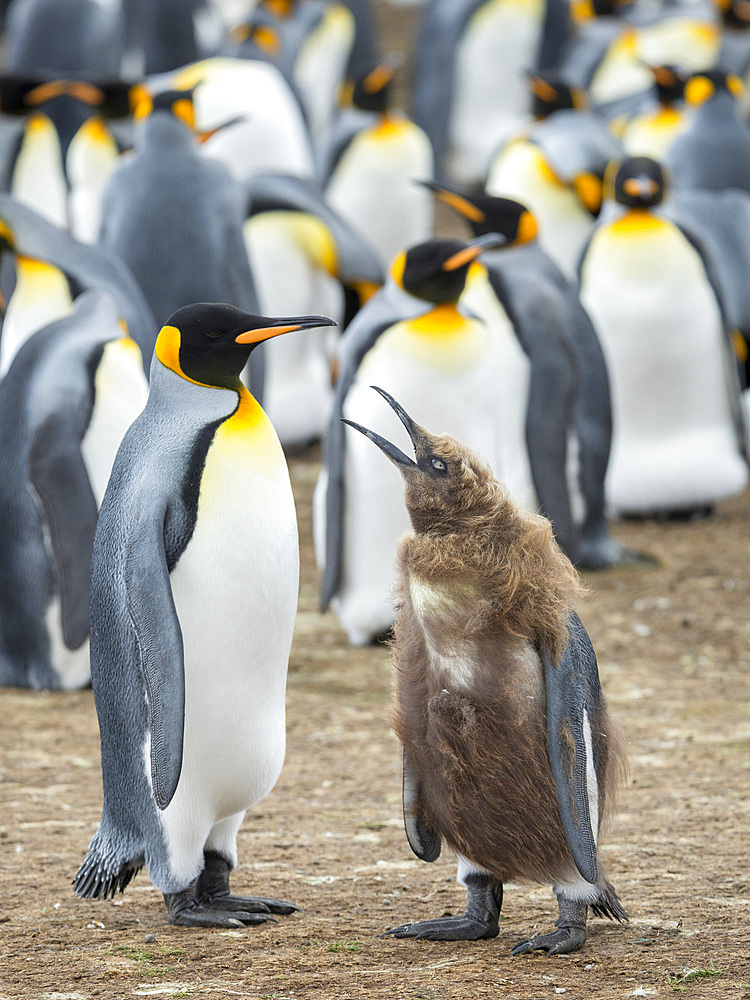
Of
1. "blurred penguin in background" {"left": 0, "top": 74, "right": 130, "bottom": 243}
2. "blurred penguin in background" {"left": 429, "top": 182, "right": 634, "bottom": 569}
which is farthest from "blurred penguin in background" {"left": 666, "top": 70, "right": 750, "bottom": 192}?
"blurred penguin in background" {"left": 0, "top": 74, "right": 130, "bottom": 243}

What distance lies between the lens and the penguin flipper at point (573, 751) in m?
2.52

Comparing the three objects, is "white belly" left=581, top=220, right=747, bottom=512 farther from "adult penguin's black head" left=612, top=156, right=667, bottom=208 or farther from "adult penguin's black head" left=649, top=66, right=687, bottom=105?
"adult penguin's black head" left=649, top=66, right=687, bottom=105

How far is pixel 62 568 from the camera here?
454 cm

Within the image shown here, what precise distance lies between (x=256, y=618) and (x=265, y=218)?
16.3 feet

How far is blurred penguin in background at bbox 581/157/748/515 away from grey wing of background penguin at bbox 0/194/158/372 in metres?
2.42

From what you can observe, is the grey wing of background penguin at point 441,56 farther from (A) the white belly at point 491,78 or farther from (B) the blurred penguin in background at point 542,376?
(B) the blurred penguin in background at point 542,376

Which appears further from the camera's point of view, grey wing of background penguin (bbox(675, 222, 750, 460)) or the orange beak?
grey wing of background penguin (bbox(675, 222, 750, 460))

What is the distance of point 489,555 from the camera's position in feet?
8.53

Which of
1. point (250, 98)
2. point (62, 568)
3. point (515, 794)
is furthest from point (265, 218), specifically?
point (515, 794)

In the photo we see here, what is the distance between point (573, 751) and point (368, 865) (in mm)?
872

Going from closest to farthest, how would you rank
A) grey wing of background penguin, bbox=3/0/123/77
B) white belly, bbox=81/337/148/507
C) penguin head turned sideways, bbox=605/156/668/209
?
white belly, bbox=81/337/148/507, penguin head turned sideways, bbox=605/156/668/209, grey wing of background penguin, bbox=3/0/123/77

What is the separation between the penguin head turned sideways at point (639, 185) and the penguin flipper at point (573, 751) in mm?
4375

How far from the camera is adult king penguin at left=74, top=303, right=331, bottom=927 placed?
2758 millimetres

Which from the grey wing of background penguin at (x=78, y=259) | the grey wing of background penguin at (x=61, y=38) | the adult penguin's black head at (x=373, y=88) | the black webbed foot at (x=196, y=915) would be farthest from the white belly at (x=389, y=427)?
the grey wing of background penguin at (x=61, y=38)
